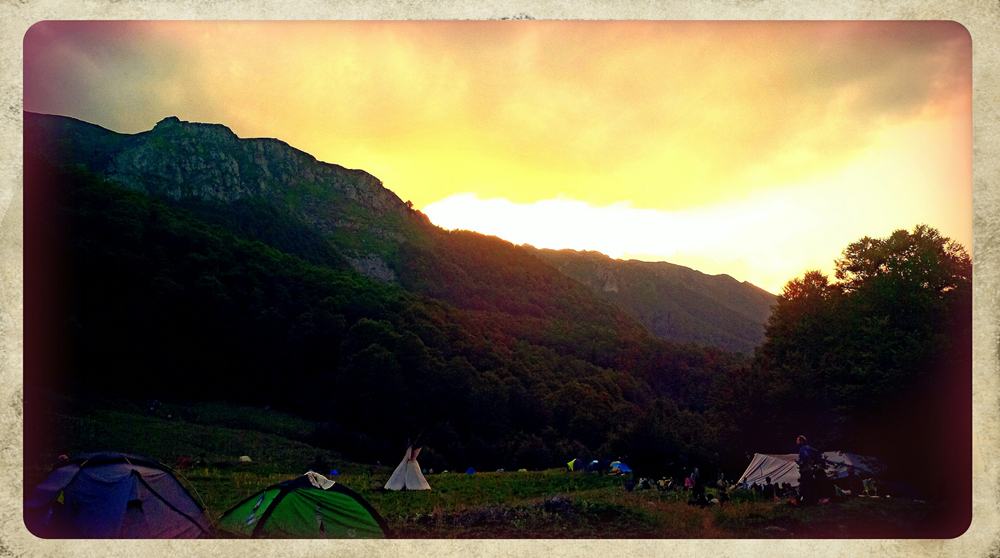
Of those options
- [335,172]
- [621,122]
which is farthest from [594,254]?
[335,172]

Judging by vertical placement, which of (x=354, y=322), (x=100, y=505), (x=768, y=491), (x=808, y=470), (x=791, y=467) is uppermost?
(x=354, y=322)

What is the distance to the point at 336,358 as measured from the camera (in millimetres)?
26062

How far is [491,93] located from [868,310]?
996cm

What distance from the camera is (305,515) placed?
26.5 feet

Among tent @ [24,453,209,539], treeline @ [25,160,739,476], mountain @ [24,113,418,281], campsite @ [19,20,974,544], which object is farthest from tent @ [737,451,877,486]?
mountain @ [24,113,418,281]

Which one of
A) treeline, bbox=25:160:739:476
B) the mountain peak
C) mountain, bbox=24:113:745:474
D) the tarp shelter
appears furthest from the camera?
treeline, bbox=25:160:739:476

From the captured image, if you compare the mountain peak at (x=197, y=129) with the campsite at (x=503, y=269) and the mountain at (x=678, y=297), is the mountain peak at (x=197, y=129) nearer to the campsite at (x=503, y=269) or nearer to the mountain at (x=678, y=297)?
the campsite at (x=503, y=269)

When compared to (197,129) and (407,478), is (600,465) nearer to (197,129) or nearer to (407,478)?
(407,478)

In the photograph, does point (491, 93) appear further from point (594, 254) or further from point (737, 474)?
point (737, 474)

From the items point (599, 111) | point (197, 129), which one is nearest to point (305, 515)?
point (599, 111)

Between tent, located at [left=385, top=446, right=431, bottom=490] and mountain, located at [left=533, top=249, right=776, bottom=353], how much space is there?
679 cm

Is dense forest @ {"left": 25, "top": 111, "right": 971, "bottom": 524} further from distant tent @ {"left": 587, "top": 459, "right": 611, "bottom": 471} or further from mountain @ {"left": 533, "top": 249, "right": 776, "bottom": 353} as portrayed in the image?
distant tent @ {"left": 587, "top": 459, "right": 611, "bottom": 471}

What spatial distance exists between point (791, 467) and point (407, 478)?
8688 mm

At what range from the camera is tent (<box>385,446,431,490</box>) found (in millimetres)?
14141
